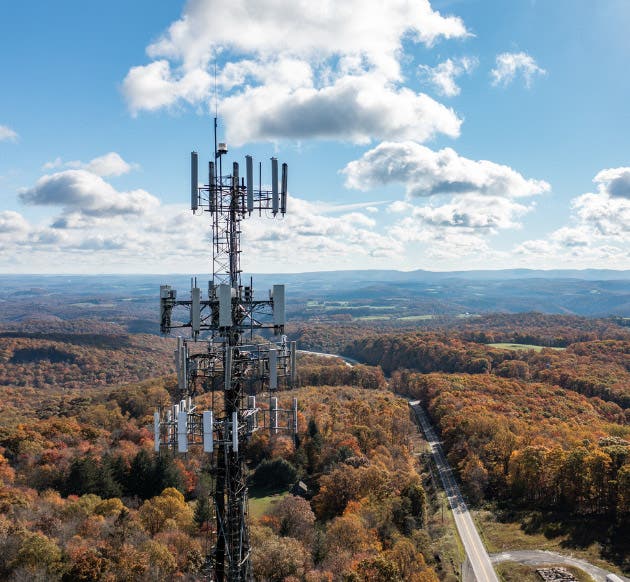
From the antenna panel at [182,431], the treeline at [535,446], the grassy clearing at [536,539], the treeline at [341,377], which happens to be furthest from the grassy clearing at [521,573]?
the treeline at [341,377]

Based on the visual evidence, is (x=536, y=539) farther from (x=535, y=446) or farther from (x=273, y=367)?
(x=273, y=367)

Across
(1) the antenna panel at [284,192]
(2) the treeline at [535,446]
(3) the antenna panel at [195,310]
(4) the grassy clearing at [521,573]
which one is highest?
(1) the antenna panel at [284,192]

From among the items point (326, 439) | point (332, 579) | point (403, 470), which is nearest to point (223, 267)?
point (332, 579)

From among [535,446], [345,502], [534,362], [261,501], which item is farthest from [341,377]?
[345,502]

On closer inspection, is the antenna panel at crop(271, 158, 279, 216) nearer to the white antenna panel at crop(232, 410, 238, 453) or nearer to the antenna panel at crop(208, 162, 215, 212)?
the antenna panel at crop(208, 162, 215, 212)

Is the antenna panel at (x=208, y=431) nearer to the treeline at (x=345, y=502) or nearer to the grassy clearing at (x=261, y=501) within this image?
the treeline at (x=345, y=502)

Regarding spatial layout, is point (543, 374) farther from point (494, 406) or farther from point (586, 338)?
point (586, 338)
